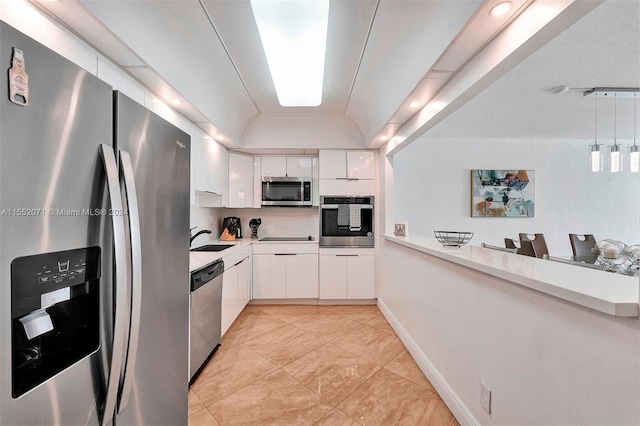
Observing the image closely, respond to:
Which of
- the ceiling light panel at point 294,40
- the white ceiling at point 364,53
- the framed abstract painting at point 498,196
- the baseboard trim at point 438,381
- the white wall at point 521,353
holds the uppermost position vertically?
the ceiling light panel at point 294,40

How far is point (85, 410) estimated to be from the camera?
2.48 ft

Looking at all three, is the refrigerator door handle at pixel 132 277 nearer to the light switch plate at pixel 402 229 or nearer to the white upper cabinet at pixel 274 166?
the light switch plate at pixel 402 229

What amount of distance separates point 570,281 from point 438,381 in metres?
1.25

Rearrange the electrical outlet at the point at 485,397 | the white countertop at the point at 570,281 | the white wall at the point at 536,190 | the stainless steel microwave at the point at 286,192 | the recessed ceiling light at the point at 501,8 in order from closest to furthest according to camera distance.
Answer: the white countertop at the point at 570,281, the recessed ceiling light at the point at 501,8, the electrical outlet at the point at 485,397, the stainless steel microwave at the point at 286,192, the white wall at the point at 536,190

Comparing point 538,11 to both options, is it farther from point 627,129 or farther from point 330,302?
point 627,129

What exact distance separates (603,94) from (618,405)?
124 inches

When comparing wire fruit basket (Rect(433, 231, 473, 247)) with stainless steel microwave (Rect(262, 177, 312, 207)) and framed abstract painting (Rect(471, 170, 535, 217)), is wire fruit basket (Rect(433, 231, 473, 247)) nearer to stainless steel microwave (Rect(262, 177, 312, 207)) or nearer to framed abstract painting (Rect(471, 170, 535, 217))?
stainless steel microwave (Rect(262, 177, 312, 207))

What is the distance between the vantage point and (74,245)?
719 millimetres

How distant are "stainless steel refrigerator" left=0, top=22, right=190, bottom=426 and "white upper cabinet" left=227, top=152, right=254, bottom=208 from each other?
2.67 meters

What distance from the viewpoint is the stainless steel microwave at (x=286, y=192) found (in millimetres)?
3809

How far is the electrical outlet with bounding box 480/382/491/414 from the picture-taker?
1.33 meters

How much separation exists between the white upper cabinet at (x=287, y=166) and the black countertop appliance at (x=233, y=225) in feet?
2.56

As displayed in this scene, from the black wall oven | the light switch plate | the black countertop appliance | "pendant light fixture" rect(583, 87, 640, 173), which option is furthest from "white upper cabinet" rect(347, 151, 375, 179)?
"pendant light fixture" rect(583, 87, 640, 173)

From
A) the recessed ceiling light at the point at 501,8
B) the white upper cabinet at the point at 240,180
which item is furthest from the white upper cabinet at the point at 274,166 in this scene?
the recessed ceiling light at the point at 501,8
